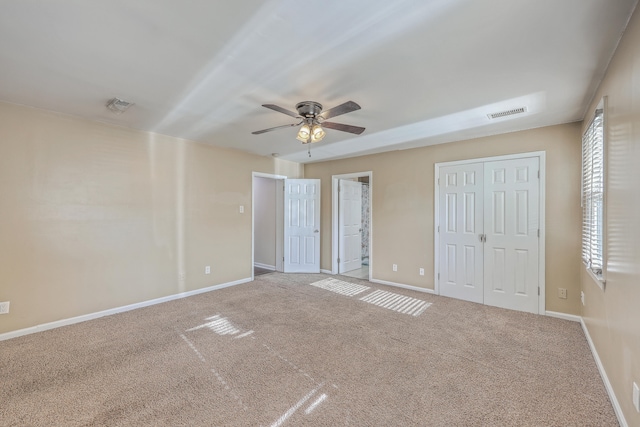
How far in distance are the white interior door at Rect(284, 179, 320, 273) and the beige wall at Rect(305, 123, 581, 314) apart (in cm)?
20

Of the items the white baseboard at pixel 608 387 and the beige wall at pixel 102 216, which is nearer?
the white baseboard at pixel 608 387

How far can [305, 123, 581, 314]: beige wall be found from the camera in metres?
3.41

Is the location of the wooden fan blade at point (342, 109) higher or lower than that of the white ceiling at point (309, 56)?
lower

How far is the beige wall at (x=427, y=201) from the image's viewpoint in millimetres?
3410

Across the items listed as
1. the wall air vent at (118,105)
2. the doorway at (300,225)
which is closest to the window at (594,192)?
the doorway at (300,225)

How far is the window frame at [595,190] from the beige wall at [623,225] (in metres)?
0.11

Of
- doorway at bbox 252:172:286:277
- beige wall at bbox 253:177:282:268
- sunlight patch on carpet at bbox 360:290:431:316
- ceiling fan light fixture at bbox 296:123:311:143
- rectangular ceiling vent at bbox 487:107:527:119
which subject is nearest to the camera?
ceiling fan light fixture at bbox 296:123:311:143

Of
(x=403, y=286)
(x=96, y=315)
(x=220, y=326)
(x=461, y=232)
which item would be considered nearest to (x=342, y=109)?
(x=220, y=326)

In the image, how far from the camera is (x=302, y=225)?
596 centimetres

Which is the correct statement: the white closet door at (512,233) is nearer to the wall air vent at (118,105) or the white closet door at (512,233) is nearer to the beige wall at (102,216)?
the beige wall at (102,216)

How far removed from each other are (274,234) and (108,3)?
5.01m

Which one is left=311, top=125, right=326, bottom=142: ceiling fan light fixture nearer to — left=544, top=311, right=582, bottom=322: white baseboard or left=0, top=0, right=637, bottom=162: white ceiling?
left=0, top=0, right=637, bottom=162: white ceiling

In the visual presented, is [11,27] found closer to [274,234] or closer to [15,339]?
[15,339]

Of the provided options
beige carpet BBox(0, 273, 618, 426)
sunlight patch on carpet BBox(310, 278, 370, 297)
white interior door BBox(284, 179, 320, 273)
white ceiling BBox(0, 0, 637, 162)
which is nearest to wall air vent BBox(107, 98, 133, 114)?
white ceiling BBox(0, 0, 637, 162)
